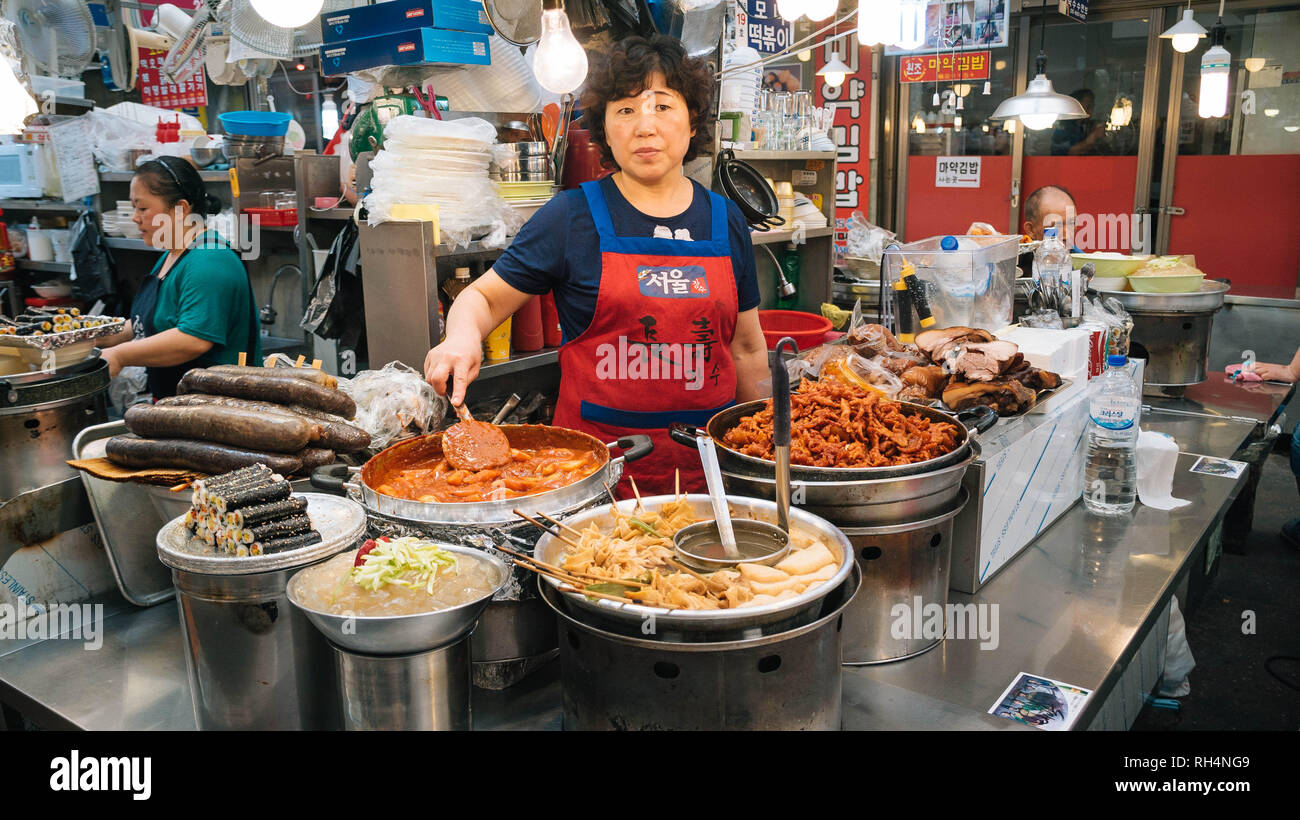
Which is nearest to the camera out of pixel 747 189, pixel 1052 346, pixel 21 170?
pixel 1052 346

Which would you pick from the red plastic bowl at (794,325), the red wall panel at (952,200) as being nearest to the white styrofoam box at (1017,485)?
the red plastic bowl at (794,325)

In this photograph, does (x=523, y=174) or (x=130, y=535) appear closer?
(x=130, y=535)

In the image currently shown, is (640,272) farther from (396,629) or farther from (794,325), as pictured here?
(794,325)

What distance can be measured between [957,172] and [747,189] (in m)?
5.57

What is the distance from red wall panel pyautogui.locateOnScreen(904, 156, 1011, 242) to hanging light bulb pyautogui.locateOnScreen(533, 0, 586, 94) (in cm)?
665

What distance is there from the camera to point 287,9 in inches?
117

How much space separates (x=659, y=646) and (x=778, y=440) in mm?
393

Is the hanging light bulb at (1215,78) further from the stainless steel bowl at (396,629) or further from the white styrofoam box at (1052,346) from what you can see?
the stainless steel bowl at (396,629)

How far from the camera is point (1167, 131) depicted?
7.81m

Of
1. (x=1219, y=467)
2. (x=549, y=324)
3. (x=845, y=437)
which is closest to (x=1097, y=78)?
(x=1219, y=467)

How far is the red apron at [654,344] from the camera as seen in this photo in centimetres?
246

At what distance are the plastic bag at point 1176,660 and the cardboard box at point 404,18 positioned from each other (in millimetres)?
3123

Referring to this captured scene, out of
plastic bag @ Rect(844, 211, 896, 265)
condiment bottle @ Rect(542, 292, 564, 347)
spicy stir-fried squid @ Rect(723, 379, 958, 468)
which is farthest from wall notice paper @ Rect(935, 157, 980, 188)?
spicy stir-fried squid @ Rect(723, 379, 958, 468)
